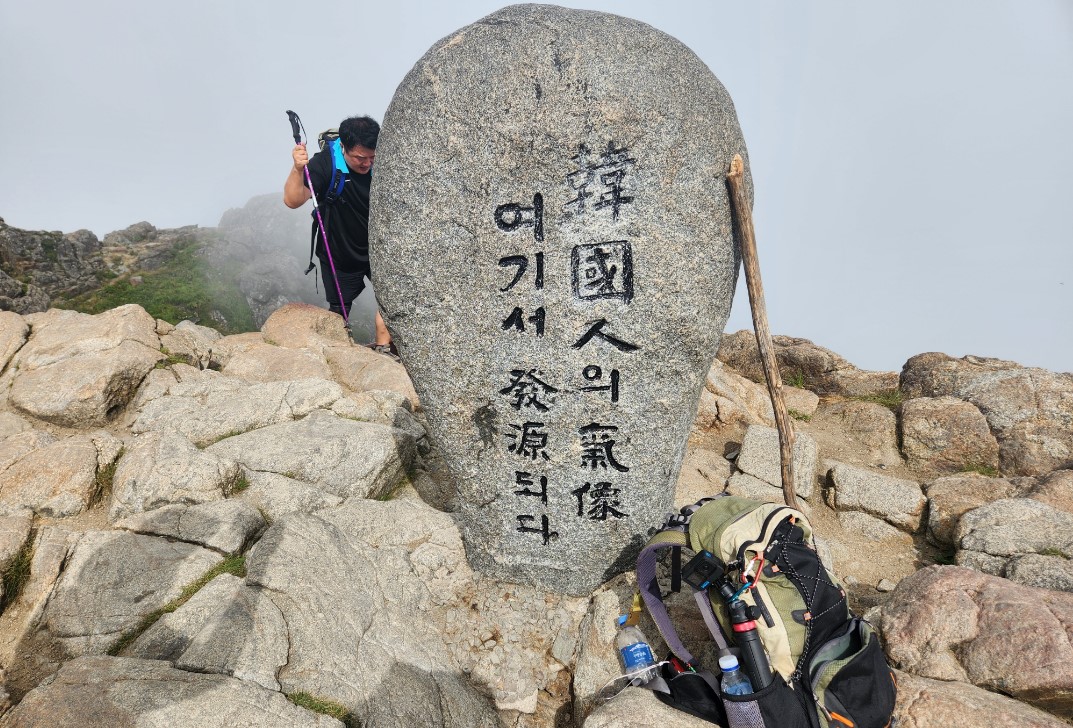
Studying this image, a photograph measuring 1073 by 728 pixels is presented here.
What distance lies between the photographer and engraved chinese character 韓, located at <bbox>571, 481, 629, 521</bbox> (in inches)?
209

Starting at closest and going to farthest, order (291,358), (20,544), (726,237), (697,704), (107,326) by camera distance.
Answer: (697,704) < (20,544) < (726,237) < (107,326) < (291,358)

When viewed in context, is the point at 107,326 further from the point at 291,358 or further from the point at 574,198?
the point at 574,198

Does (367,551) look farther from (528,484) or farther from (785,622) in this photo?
(785,622)

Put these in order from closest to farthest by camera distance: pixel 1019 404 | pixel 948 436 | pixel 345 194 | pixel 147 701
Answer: pixel 147 701 → pixel 948 436 → pixel 1019 404 → pixel 345 194

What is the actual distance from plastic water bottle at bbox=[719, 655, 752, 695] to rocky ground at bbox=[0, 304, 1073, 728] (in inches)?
14.6

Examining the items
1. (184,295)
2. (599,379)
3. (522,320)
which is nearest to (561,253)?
(522,320)

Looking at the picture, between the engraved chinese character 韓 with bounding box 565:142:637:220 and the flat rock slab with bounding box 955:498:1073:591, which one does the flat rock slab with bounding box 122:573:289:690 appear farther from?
the flat rock slab with bounding box 955:498:1073:591

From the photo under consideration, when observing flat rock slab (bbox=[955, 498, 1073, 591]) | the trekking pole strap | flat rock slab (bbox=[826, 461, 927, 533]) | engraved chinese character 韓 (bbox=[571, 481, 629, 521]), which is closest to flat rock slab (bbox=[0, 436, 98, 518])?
engraved chinese character 韓 (bbox=[571, 481, 629, 521])

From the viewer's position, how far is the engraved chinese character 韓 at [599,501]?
17.4 ft

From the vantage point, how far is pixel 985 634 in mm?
4176

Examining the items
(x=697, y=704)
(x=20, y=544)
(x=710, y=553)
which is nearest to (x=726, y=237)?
(x=710, y=553)

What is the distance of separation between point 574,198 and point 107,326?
835cm

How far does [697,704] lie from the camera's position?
3.85m

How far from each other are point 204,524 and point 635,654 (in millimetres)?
4067
